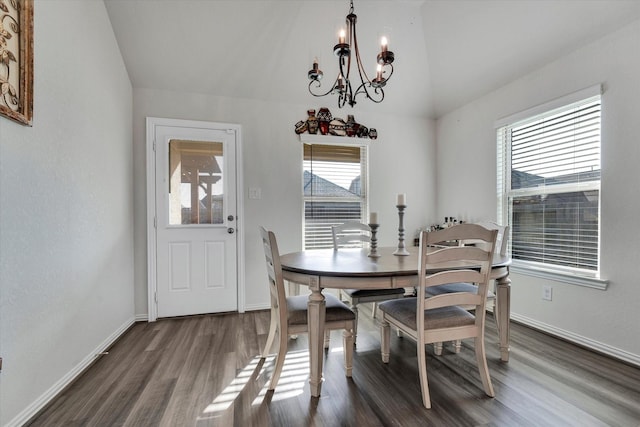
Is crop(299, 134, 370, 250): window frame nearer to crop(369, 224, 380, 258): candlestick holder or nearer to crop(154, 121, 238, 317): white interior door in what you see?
crop(154, 121, 238, 317): white interior door

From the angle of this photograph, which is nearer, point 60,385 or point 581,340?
point 60,385

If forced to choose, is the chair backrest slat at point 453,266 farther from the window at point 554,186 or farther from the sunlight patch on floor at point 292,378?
the window at point 554,186

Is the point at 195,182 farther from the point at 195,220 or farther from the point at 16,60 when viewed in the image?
the point at 16,60

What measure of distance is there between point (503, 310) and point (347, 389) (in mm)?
1170

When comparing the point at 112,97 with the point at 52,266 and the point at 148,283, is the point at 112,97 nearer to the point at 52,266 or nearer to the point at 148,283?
the point at 52,266

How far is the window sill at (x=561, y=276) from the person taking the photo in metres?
2.17

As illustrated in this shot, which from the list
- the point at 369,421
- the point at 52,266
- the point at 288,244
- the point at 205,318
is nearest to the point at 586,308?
the point at 369,421

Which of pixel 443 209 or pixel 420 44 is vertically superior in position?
pixel 420 44

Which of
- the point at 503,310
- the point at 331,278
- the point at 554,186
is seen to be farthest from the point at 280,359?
the point at 554,186

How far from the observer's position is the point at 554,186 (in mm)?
2562

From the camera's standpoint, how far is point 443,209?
12.4 ft

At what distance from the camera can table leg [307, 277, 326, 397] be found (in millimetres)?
1602

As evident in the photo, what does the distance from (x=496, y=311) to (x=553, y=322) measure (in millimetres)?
869

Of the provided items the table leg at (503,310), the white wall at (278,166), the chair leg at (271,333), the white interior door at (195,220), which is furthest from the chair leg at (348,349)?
the white interior door at (195,220)
